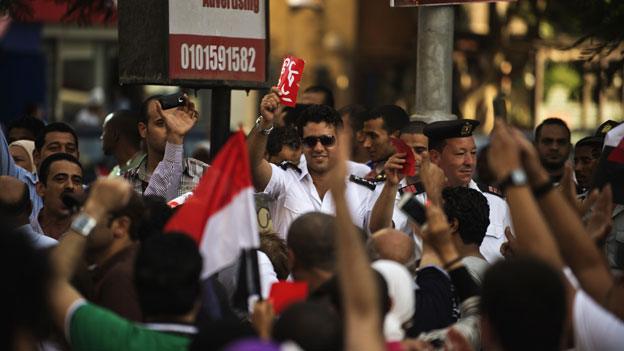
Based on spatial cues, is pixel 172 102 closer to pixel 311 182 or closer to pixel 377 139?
pixel 311 182

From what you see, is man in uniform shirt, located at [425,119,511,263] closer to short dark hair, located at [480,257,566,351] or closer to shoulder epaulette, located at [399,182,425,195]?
shoulder epaulette, located at [399,182,425,195]

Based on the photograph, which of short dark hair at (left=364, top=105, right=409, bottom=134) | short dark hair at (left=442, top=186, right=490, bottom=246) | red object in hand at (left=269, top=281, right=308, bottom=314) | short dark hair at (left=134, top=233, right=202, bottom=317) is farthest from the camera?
short dark hair at (left=364, top=105, right=409, bottom=134)

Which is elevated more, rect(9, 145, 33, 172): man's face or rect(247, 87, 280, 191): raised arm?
rect(247, 87, 280, 191): raised arm

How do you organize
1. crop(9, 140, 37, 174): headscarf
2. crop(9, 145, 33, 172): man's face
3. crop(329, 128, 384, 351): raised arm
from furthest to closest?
crop(9, 140, 37, 174): headscarf < crop(9, 145, 33, 172): man's face < crop(329, 128, 384, 351): raised arm

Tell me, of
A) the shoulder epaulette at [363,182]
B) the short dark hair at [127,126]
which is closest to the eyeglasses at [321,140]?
the shoulder epaulette at [363,182]

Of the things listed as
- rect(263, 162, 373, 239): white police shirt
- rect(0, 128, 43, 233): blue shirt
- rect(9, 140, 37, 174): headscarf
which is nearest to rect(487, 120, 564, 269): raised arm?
rect(263, 162, 373, 239): white police shirt

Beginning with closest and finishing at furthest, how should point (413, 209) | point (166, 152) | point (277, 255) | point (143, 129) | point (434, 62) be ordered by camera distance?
point (413, 209), point (277, 255), point (166, 152), point (143, 129), point (434, 62)

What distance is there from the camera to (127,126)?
1112cm

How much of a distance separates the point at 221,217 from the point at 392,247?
0.81m

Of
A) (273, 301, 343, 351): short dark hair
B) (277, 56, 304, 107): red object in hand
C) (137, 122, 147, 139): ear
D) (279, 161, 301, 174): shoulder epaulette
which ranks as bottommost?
(273, 301, 343, 351): short dark hair

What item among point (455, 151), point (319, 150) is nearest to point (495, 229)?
point (455, 151)

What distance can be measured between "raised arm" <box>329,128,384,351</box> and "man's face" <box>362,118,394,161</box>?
227 inches

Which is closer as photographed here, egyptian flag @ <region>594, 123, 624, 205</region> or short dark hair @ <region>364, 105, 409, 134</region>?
egyptian flag @ <region>594, 123, 624, 205</region>

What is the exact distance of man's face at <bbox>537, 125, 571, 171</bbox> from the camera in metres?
11.6
